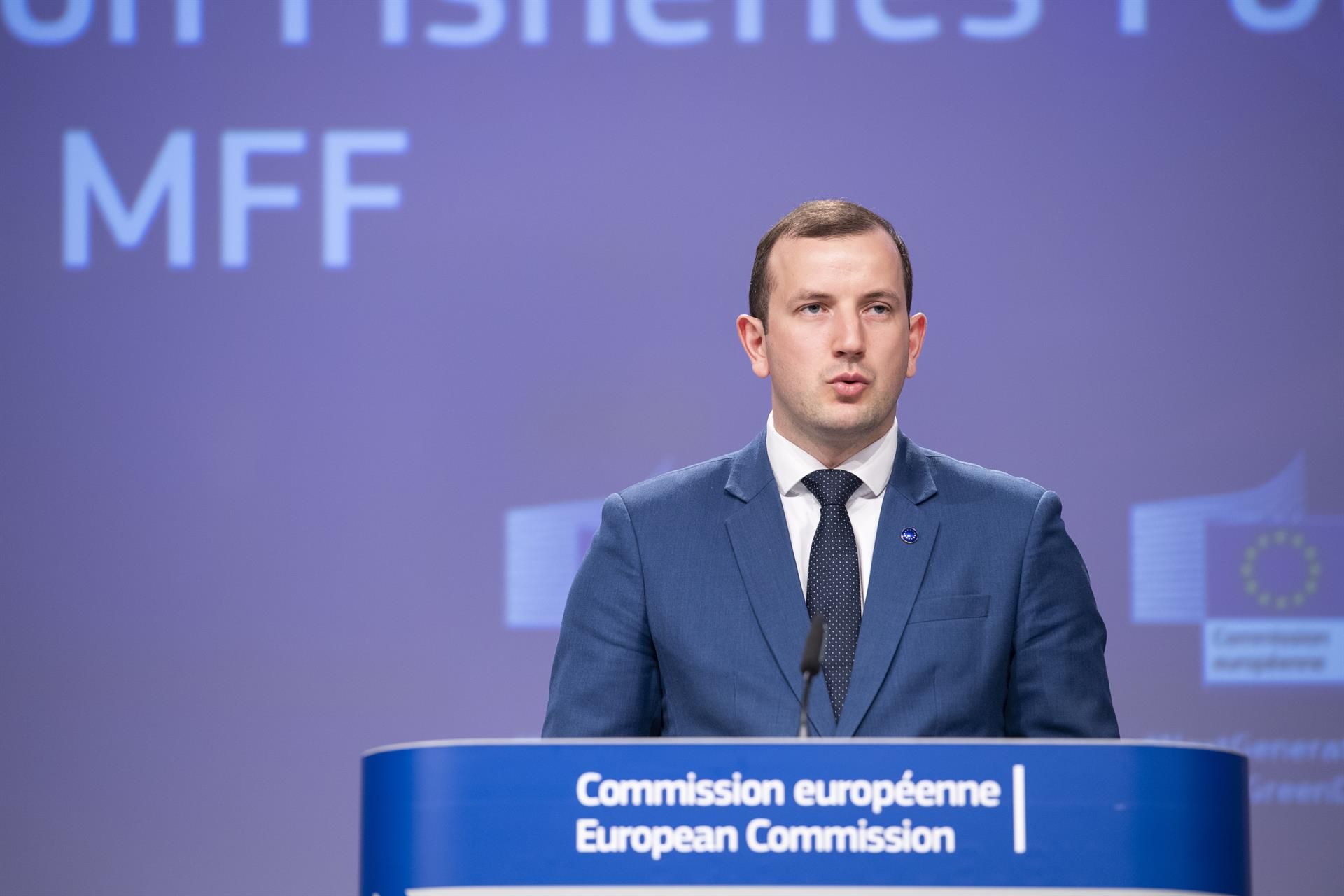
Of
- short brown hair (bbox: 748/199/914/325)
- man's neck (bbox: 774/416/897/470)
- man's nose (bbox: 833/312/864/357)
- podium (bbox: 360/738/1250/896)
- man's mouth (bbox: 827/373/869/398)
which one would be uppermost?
short brown hair (bbox: 748/199/914/325)

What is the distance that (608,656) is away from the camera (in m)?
2.45

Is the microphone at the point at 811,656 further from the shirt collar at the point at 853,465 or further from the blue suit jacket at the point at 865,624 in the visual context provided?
the shirt collar at the point at 853,465

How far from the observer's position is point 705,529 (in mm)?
2529

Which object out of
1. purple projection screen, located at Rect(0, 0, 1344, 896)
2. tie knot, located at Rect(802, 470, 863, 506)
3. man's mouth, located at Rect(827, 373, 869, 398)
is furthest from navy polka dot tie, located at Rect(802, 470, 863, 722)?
purple projection screen, located at Rect(0, 0, 1344, 896)

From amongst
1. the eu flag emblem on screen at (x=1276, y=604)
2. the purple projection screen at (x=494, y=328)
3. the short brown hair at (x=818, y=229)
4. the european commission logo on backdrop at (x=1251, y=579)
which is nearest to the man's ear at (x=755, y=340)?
the short brown hair at (x=818, y=229)

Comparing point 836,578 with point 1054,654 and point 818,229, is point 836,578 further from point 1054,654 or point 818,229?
point 818,229

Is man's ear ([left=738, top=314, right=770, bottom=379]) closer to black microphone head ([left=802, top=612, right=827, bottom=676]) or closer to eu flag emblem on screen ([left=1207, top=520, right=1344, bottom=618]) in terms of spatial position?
black microphone head ([left=802, top=612, right=827, bottom=676])

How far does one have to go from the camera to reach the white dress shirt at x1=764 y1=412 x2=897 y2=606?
2.50m

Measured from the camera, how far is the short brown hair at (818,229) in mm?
2482

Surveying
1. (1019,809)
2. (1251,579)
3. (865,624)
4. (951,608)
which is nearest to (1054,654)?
(951,608)

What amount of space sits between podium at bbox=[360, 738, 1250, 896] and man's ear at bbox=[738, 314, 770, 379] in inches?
41.6

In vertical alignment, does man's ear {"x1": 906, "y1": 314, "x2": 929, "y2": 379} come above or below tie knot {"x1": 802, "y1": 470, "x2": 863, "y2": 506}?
above

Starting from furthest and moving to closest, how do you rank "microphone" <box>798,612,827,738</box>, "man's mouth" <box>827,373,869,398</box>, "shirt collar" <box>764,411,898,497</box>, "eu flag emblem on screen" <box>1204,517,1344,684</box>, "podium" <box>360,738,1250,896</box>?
"eu flag emblem on screen" <box>1204,517,1344,684</box> < "shirt collar" <box>764,411,898,497</box> < "man's mouth" <box>827,373,869,398</box> < "microphone" <box>798,612,827,738</box> < "podium" <box>360,738,1250,896</box>

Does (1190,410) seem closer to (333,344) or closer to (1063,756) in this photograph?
(333,344)
